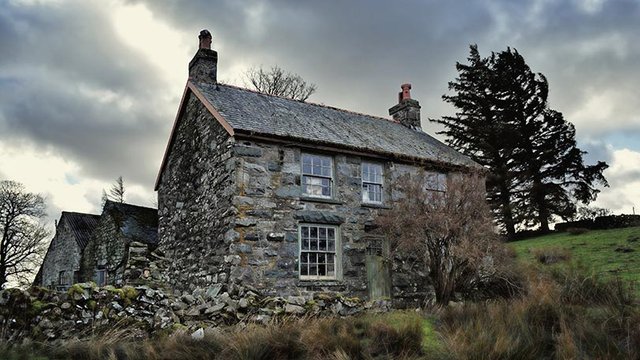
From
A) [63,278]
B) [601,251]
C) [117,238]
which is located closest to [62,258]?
[63,278]

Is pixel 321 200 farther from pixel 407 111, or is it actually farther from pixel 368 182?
pixel 407 111

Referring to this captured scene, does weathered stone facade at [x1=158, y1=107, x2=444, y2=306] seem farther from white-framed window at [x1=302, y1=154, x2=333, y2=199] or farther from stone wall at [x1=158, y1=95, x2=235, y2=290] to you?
white-framed window at [x1=302, y1=154, x2=333, y2=199]

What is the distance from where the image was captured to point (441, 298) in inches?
562

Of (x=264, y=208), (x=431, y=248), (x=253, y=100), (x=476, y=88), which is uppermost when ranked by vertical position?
(x=476, y=88)

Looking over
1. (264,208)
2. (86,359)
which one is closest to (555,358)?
(86,359)

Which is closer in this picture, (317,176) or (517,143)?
(317,176)

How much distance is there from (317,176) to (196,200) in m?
4.27

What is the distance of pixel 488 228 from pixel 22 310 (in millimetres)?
11333

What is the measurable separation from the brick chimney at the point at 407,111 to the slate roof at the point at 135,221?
12.1 meters

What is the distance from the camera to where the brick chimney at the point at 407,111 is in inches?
955

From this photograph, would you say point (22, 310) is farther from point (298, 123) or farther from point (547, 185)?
point (547, 185)

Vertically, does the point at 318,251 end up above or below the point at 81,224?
below

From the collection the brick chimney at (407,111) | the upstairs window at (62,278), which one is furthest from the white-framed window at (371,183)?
the upstairs window at (62,278)

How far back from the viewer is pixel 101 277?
916 inches
